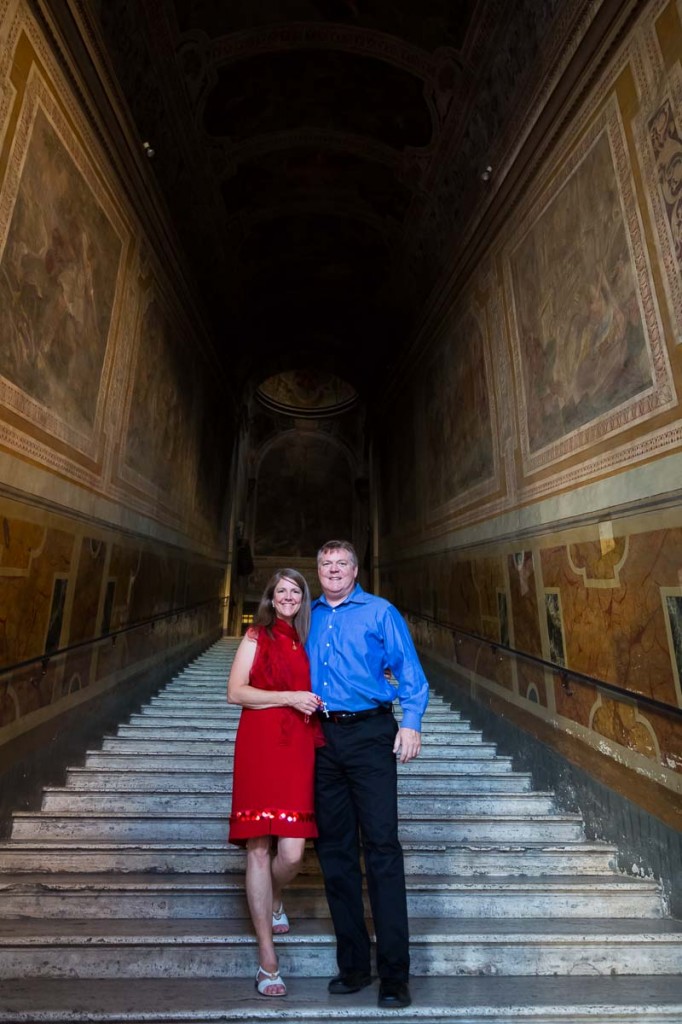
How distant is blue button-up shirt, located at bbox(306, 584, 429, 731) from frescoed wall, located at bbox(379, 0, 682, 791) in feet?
6.14

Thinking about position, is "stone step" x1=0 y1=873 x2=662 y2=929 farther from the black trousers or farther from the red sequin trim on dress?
the red sequin trim on dress

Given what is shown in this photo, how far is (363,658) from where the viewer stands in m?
2.58

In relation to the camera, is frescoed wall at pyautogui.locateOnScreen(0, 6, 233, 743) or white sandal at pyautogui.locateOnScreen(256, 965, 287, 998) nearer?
white sandal at pyautogui.locateOnScreen(256, 965, 287, 998)

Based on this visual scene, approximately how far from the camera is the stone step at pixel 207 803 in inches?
158

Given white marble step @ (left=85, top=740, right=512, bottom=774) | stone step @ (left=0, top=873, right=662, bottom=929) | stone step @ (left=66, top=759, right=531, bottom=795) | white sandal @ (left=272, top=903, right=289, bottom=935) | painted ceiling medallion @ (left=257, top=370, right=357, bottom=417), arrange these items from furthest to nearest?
painted ceiling medallion @ (left=257, top=370, right=357, bottom=417) → white marble step @ (left=85, top=740, right=512, bottom=774) → stone step @ (left=66, top=759, right=531, bottom=795) → stone step @ (left=0, top=873, right=662, bottom=929) → white sandal @ (left=272, top=903, right=289, bottom=935)

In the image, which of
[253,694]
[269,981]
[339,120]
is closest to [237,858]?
[269,981]

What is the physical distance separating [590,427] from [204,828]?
419cm

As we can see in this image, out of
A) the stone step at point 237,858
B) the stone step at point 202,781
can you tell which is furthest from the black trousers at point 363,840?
the stone step at point 202,781

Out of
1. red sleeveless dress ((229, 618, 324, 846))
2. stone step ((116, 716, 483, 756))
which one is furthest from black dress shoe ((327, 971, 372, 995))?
stone step ((116, 716, 483, 756))

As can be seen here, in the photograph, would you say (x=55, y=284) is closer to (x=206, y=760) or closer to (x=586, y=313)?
(x=206, y=760)

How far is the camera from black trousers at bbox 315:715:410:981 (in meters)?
2.34

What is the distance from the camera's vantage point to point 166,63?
6.32m

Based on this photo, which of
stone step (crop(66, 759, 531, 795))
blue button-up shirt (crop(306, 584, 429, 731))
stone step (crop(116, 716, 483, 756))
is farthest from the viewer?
stone step (crop(116, 716, 483, 756))

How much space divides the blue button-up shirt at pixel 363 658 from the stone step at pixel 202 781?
217cm
